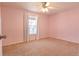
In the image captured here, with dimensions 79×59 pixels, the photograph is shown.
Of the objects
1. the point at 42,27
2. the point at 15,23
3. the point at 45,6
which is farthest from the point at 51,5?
the point at 15,23

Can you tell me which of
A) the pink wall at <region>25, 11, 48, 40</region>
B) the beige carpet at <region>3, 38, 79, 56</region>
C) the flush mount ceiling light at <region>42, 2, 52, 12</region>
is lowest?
the beige carpet at <region>3, 38, 79, 56</region>

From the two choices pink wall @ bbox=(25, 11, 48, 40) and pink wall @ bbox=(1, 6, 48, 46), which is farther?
pink wall @ bbox=(25, 11, 48, 40)

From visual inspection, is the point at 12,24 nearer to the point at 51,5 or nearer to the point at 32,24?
the point at 32,24

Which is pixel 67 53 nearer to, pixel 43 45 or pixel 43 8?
pixel 43 45

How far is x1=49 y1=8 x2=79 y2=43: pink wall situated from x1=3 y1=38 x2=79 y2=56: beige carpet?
0.11 metres

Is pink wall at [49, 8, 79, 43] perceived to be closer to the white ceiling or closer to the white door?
the white ceiling

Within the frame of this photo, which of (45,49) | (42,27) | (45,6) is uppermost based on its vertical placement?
(45,6)

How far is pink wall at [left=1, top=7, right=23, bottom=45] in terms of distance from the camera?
198cm

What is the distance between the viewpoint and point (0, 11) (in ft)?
6.33

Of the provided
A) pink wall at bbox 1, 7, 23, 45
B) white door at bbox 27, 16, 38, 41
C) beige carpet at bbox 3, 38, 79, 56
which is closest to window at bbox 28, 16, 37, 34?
white door at bbox 27, 16, 38, 41

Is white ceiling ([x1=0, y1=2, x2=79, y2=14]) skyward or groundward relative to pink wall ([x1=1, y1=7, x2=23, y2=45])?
skyward

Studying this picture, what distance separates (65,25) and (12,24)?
0.99 meters

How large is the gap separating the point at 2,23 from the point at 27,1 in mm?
586

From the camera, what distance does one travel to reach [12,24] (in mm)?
2031
